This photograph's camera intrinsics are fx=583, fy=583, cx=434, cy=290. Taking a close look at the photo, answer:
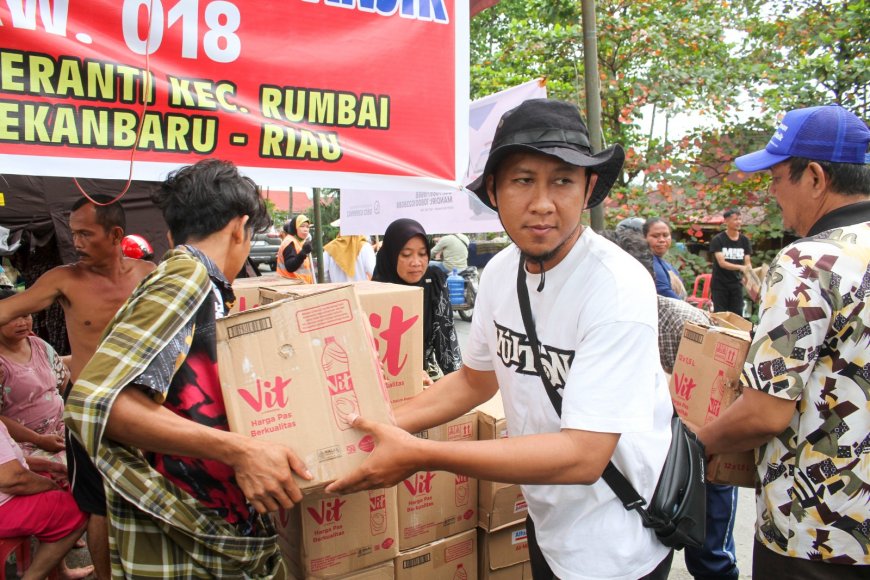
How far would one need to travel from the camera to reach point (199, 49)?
2031 millimetres

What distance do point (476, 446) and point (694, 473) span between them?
26.8 inches

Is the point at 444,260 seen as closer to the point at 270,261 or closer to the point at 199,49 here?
the point at 199,49

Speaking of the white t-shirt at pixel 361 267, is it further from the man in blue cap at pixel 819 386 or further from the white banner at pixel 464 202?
the man in blue cap at pixel 819 386

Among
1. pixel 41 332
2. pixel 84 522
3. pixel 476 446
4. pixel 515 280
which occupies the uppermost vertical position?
pixel 515 280

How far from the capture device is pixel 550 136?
138 cm

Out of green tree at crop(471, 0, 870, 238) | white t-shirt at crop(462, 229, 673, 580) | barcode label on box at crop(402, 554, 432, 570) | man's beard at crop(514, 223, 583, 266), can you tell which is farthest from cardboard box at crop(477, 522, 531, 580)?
green tree at crop(471, 0, 870, 238)

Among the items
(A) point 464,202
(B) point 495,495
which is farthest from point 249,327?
Answer: (A) point 464,202

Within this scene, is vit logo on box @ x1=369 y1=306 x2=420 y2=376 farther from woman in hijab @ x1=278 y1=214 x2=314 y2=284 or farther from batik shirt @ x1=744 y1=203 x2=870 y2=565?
woman in hijab @ x1=278 y1=214 x2=314 y2=284

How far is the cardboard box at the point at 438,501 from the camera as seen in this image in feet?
7.64

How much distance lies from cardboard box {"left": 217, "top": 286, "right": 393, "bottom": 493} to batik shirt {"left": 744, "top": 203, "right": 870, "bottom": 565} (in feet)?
3.73

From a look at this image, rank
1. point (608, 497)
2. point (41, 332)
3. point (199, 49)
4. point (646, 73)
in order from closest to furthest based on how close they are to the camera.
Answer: point (608, 497)
point (199, 49)
point (41, 332)
point (646, 73)

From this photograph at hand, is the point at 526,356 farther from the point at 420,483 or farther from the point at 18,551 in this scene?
the point at 18,551

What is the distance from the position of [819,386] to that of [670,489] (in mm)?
545

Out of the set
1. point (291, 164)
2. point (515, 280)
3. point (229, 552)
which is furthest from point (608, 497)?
point (291, 164)
